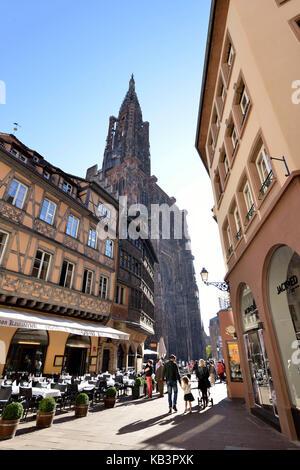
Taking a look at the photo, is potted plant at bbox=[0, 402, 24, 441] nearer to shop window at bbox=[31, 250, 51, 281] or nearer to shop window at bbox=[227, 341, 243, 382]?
shop window at bbox=[31, 250, 51, 281]

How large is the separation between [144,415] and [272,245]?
653 cm

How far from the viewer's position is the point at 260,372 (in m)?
7.23

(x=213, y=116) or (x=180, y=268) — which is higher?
(x=180, y=268)

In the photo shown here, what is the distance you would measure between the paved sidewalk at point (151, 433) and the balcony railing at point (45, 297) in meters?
5.28

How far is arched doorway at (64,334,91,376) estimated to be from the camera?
13553 millimetres

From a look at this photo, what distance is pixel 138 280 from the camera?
21.6m

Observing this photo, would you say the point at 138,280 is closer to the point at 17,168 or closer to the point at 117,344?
the point at 117,344

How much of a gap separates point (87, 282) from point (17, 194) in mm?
6562

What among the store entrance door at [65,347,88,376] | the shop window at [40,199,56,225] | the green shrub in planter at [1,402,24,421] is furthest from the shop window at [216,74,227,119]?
the store entrance door at [65,347,88,376]

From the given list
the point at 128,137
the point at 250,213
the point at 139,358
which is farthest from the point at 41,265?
the point at 128,137

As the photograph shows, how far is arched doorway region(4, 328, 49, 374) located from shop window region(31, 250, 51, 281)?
8.42 feet

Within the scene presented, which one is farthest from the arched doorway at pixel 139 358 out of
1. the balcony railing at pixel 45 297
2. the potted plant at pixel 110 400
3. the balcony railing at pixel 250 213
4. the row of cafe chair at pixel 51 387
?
the balcony railing at pixel 250 213

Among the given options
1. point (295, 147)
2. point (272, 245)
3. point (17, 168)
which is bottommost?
point (272, 245)
